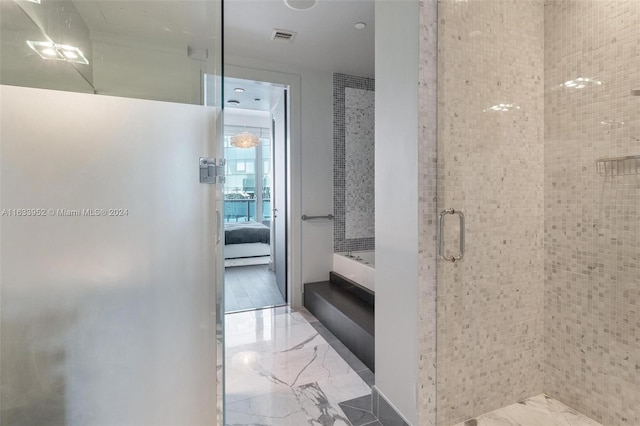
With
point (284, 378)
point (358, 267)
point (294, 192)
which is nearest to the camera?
point (284, 378)

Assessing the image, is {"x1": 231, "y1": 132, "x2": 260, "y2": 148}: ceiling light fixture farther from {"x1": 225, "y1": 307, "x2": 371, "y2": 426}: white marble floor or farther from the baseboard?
the baseboard

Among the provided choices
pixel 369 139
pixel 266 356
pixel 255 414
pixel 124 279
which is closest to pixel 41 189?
pixel 124 279

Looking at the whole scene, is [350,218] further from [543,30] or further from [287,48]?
[543,30]

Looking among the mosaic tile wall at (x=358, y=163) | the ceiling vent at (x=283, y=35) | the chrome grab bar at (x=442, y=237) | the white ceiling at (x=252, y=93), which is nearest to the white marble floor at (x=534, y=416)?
the chrome grab bar at (x=442, y=237)

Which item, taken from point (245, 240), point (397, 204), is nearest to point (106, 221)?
point (397, 204)

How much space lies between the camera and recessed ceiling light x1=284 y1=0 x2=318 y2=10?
7.48 feet

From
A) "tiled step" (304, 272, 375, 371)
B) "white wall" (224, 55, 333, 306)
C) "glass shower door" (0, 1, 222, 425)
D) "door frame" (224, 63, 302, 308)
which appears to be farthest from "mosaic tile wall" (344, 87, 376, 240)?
"glass shower door" (0, 1, 222, 425)

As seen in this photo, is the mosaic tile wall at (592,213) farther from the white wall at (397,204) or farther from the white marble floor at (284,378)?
the white marble floor at (284,378)

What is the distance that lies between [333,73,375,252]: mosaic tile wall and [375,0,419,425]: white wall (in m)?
1.89

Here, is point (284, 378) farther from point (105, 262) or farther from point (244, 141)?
point (244, 141)

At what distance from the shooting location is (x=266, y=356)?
7.54 feet

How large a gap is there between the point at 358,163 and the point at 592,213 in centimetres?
244

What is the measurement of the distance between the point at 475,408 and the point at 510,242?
0.85m

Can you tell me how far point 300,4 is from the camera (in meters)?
2.31
